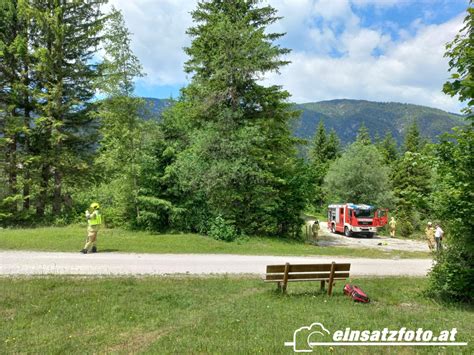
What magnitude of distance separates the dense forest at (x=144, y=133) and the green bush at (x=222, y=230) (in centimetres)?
7

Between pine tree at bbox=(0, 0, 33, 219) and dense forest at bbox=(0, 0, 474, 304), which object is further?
pine tree at bbox=(0, 0, 33, 219)

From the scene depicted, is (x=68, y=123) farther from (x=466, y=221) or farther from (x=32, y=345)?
(x=466, y=221)

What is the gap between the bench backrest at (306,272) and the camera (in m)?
8.71

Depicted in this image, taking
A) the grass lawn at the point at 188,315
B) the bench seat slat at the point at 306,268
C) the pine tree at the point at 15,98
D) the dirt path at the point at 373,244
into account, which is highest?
the pine tree at the point at 15,98

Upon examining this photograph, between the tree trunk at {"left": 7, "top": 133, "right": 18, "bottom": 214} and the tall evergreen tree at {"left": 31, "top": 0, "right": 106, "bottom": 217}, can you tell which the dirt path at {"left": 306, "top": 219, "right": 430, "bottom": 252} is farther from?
the tree trunk at {"left": 7, "top": 133, "right": 18, "bottom": 214}

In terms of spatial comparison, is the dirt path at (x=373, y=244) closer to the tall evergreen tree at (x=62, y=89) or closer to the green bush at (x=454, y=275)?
the green bush at (x=454, y=275)

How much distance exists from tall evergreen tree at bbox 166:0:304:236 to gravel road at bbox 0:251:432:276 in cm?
609

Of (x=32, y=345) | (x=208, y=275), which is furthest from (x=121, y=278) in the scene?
(x=32, y=345)

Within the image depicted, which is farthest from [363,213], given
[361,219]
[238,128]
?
[238,128]

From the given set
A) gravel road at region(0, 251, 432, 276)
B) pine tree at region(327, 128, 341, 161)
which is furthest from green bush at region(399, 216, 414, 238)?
pine tree at region(327, 128, 341, 161)

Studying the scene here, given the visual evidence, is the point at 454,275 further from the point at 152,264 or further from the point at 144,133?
the point at 144,133

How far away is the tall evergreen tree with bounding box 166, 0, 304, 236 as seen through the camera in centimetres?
2001

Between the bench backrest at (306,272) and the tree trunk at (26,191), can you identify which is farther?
the tree trunk at (26,191)

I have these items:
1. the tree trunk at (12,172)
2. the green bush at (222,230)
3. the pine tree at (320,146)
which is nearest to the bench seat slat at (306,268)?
the green bush at (222,230)
